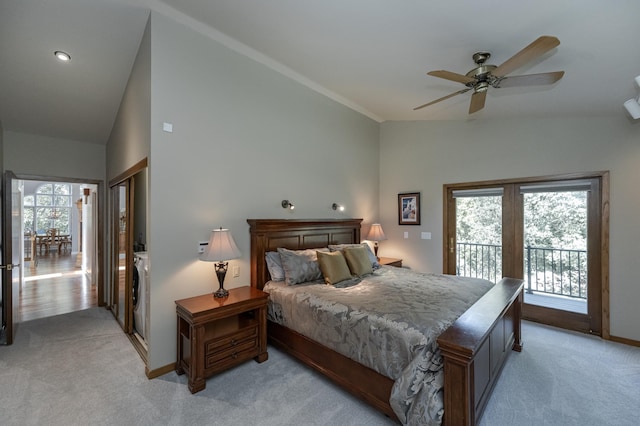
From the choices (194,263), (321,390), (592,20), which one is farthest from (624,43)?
(194,263)

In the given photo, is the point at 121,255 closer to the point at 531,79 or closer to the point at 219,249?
the point at 219,249

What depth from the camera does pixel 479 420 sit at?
6.48 feet

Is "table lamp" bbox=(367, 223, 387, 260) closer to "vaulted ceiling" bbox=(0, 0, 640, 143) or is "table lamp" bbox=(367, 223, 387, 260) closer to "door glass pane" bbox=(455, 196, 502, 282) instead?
"door glass pane" bbox=(455, 196, 502, 282)

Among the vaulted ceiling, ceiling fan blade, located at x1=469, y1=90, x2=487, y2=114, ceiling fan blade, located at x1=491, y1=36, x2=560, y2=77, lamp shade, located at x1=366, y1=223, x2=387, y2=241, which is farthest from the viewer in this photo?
lamp shade, located at x1=366, y1=223, x2=387, y2=241

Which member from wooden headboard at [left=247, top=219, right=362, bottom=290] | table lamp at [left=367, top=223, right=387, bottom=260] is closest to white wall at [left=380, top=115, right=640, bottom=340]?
table lamp at [left=367, top=223, right=387, bottom=260]

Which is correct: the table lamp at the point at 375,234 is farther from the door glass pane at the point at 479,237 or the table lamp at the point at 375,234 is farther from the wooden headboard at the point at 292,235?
the door glass pane at the point at 479,237

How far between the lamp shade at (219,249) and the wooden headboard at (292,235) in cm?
55

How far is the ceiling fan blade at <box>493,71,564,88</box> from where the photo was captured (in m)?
2.17

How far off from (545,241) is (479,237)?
0.82 m

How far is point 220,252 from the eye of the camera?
2.62 meters

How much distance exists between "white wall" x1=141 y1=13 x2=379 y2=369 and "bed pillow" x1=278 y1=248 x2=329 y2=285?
1.59ft

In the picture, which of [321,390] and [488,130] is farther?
[488,130]

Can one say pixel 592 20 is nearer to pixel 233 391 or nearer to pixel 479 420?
pixel 479 420

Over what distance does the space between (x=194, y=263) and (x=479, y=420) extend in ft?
9.10
